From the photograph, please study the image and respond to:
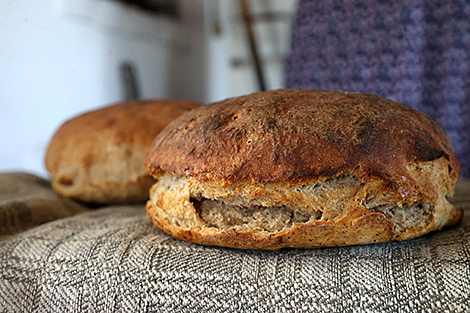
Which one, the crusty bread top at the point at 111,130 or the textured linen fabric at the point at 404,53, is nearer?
the crusty bread top at the point at 111,130

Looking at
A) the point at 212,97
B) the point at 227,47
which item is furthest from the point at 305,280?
the point at 227,47

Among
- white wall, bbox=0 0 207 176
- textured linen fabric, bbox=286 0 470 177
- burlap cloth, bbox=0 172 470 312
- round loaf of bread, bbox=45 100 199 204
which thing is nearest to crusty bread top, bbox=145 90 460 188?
burlap cloth, bbox=0 172 470 312

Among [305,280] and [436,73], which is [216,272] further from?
[436,73]

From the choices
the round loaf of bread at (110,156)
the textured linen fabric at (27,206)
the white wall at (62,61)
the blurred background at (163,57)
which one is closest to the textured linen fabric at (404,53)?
the blurred background at (163,57)

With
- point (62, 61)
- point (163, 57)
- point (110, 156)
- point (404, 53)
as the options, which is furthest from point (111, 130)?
point (163, 57)

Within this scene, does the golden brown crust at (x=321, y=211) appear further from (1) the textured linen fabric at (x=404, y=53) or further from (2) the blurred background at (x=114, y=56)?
(2) the blurred background at (x=114, y=56)

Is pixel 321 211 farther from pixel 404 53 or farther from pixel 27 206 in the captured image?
pixel 404 53
